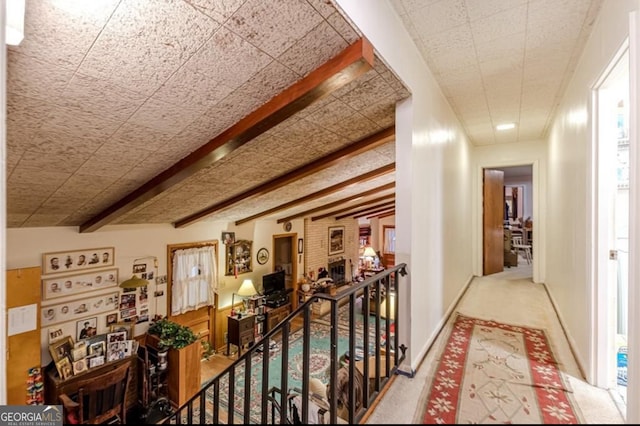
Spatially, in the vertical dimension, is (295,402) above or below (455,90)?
below

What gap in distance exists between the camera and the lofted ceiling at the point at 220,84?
4.15ft

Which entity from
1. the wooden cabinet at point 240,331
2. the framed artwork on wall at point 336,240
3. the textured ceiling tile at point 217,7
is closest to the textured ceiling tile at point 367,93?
the textured ceiling tile at point 217,7

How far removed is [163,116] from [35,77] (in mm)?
569

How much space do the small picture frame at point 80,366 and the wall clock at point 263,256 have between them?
325 centimetres

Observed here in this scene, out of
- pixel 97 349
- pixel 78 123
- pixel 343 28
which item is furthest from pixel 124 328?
pixel 343 28

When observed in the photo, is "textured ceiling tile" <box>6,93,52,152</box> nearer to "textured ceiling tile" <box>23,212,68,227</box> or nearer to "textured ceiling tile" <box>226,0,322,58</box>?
"textured ceiling tile" <box>226,0,322,58</box>

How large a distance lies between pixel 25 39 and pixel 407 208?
1976mm

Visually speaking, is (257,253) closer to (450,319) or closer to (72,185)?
(72,185)

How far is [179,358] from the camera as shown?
3.98 m

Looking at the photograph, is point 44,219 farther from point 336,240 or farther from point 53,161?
point 336,240

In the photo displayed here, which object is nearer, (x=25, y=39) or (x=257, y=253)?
(x=25, y=39)

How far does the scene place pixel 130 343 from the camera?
12.9 ft

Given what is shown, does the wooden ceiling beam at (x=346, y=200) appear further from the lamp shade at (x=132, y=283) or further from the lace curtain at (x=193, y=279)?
the lamp shade at (x=132, y=283)

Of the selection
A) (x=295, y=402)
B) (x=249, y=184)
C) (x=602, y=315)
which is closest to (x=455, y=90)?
(x=602, y=315)
